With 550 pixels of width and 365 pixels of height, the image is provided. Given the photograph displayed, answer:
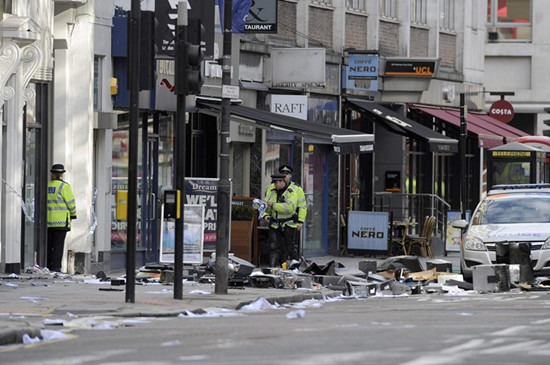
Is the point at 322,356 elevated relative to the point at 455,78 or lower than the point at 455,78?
lower

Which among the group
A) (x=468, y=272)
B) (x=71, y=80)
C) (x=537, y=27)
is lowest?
(x=468, y=272)

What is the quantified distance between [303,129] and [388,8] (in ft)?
37.5

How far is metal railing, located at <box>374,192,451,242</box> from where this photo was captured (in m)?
37.0

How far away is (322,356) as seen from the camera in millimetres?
11312

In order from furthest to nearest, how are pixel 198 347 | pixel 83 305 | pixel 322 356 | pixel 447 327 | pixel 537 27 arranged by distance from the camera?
pixel 537 27 → pixel 83 305 → pixel 447 327 → pixel 198 347 → pixel 322 356

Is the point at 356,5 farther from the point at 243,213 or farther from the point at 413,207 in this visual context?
the point at 243,213

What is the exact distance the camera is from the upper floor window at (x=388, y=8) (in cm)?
3866

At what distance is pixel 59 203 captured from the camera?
23438mm

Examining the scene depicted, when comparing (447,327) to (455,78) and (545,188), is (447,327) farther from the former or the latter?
(455,78)

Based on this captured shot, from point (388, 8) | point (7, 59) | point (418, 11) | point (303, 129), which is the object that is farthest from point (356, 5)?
point (7, 59)

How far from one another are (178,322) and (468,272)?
965cm

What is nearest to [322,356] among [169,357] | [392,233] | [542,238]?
[169,357]

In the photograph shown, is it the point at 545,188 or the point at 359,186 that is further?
the point at 359,186

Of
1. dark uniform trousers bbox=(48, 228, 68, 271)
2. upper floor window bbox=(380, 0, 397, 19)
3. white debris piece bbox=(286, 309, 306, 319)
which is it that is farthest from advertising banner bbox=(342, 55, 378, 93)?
white debris piece bbox=(286, 309, 306, 319)
